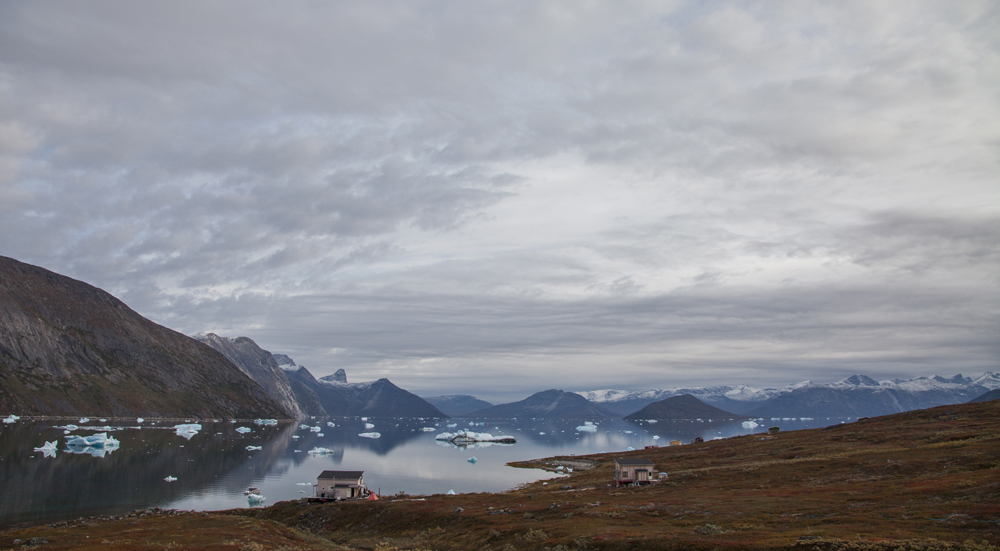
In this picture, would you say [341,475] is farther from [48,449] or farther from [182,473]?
[48,449]

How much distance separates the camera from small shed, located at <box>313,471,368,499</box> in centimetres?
8088

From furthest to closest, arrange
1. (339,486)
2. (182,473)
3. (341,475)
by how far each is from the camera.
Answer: (182,473), (341,475), (339,486)

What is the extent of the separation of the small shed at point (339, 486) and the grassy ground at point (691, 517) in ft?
12.7

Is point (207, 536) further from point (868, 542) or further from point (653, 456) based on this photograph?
point (653, 456)

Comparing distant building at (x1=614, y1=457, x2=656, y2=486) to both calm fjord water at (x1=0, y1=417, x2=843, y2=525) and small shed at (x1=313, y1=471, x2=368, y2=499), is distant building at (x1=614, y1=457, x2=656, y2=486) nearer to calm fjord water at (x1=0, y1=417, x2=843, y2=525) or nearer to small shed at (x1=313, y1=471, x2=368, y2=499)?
calm fjord water at (x1=0, y1=417, x2=843, y2=525)

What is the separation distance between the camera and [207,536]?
5047 cm

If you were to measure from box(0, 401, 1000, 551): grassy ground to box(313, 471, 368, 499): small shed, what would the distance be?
3882 millimetres

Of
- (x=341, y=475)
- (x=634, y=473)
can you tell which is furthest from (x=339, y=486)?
(x=634, y=473)

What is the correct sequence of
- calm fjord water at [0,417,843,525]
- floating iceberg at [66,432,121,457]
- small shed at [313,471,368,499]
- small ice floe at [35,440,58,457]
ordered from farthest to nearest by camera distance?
floating iceberg at [66,432,121,457]
small ice floe at [35,440,58,457]
small shed at [313,471,368,499]
calm fjord water at [0,417,843,525]

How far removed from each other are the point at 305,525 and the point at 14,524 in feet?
101

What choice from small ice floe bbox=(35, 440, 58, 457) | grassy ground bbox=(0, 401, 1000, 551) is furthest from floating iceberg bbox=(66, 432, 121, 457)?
grassy ground bbox=(0, 401, 1000, 551)

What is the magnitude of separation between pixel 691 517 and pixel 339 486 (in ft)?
173

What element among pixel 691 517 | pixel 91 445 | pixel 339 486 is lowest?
pixel 339 486

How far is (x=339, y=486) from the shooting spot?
8156 cm
